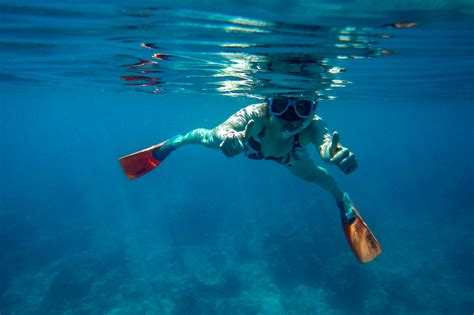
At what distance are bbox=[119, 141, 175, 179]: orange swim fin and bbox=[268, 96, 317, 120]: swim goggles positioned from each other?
3119mm

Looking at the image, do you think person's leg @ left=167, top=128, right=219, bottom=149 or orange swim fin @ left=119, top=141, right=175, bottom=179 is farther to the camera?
orange swim fin @ left=119, top=141, right=175, bottom=179

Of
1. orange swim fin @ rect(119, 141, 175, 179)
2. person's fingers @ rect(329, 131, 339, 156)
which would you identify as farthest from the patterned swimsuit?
person's fingers @ rect(329, 131, 339, 156)

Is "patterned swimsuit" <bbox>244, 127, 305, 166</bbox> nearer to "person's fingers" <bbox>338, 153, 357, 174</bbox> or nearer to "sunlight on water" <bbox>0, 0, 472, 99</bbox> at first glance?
"sunlight on water" <bbox>0, 0, 472, 99</bbox>

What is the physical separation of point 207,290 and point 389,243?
1123 centimetres

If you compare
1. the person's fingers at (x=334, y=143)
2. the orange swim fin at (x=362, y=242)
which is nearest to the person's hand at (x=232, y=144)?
the person's fingers at (x=334, y=143)

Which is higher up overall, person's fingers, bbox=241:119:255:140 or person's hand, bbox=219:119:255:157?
person's fingers, bbox=241:119:255:140

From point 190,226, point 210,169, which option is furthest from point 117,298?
point 210,169

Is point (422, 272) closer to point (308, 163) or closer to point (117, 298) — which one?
point (308, 163)

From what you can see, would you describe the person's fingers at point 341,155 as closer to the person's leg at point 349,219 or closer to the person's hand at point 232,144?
the person's hand at point 232,144

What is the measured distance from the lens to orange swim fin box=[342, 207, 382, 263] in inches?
275

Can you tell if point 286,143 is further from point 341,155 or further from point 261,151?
point 341,155

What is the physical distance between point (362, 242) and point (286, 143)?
2865 millimetres

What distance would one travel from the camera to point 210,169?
44.5m

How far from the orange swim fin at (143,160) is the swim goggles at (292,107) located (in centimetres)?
312
